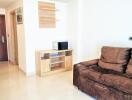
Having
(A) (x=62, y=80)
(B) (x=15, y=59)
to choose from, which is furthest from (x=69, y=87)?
(B) (x=15, y=59)

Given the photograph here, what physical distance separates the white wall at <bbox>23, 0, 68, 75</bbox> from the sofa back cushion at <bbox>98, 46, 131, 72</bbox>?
6.43 feet

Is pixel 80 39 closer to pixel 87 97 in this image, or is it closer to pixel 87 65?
pixel 87 65

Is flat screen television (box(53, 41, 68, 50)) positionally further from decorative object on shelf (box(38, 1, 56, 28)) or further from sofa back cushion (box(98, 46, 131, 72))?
sofa back cushion (box(98, 46, 131, 72))

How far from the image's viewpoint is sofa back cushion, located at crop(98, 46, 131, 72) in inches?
113

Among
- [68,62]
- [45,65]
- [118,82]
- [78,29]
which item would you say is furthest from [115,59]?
[45,65]

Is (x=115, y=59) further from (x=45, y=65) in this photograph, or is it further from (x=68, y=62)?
(x=45, y=65)

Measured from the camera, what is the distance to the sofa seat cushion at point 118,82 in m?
2.14

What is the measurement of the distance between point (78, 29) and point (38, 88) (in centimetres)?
217

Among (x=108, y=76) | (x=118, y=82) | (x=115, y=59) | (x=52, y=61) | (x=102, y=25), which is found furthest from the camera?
(x=52, y=61)

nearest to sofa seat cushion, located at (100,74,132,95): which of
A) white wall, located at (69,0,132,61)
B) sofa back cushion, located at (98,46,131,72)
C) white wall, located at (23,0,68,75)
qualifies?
sofa back cushion, located at (98,46,131,72)

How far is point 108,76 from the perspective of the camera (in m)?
2.48

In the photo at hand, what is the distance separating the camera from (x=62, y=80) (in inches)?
147

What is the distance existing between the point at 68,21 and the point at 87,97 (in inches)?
109

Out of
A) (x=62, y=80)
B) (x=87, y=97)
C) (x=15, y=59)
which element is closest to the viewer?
(x=87, y=97)
